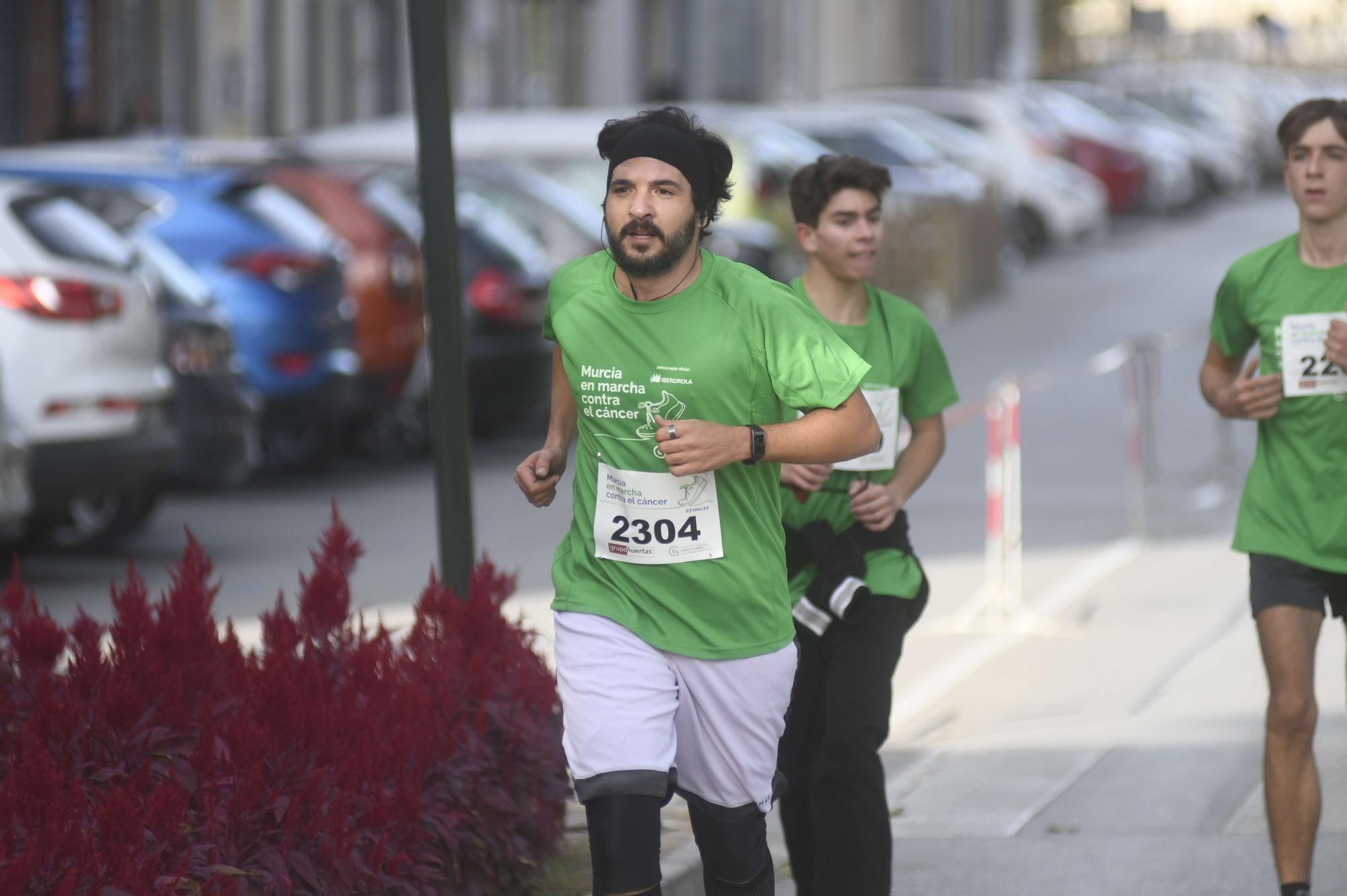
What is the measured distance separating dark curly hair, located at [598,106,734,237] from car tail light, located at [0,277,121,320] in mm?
6489

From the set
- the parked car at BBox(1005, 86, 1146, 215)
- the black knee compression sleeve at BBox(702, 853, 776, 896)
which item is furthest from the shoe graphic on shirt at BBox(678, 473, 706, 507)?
the parked car at BBox(1005, 86, 1146, 215)

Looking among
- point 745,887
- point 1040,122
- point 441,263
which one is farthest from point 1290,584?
point 1040,122

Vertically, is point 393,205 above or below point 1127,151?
above

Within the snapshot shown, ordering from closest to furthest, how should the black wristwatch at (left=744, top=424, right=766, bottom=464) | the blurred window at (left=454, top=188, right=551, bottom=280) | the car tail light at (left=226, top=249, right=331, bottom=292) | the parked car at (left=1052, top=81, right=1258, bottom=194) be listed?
1. the black wristwatch at (left=744, top=424, right=766, bottom=464)
2. the car tail light at (left=226, top=249, right=331, bottom=292)
3. the blurred window at (left=454, top=188, right=551, bottom=280)
4. the parked car at (left=1052, top=81, right=1258, bottom=194)

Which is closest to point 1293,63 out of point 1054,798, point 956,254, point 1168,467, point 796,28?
point 796,28

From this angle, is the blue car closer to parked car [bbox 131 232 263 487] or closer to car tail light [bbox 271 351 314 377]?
car tail light [bbox 271 351 314 377]

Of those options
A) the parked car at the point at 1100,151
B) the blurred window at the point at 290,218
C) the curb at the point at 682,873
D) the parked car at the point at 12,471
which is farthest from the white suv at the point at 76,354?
the parked car at the point at 1100,151

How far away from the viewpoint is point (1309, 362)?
5473mm

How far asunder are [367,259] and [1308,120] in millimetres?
9469

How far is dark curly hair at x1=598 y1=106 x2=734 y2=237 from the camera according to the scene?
4.55 m

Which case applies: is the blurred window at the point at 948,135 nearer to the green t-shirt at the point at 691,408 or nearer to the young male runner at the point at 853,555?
the young male runner at the point at 853,555

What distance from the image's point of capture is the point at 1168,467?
15.9m

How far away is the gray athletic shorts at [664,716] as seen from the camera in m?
4.44

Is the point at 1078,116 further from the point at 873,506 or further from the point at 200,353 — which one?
the point at 873,506
